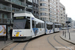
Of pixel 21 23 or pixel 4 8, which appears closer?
pixel 21 23

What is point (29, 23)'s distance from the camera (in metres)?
12.8

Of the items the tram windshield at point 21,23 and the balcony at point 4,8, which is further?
the balcony at point 4,8

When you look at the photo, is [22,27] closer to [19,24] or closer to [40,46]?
[19,24]

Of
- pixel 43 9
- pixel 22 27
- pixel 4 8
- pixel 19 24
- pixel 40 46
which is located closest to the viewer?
pixel 40 46

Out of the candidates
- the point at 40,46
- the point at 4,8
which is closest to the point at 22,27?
the point at 40,46

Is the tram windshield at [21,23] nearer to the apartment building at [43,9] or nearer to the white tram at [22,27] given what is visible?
the white tram at [22,27]

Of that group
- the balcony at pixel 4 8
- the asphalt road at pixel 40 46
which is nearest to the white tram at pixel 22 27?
the asphalt road at pixel 40 46

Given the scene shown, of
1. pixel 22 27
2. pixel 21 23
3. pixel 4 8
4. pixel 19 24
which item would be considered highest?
pixel 4 8

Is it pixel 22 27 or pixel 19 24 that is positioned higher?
pixel 19 24

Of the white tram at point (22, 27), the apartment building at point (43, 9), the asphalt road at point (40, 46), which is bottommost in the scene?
the asphalt road at point (40, 46)

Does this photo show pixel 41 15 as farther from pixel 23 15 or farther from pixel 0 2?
pixel 23 15

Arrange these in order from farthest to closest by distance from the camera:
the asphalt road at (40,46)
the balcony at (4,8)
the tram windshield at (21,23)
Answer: the balcony at (4,8), the tram windshield at (21,23), the asphalt road at (40,46)

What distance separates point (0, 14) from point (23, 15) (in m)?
16.3

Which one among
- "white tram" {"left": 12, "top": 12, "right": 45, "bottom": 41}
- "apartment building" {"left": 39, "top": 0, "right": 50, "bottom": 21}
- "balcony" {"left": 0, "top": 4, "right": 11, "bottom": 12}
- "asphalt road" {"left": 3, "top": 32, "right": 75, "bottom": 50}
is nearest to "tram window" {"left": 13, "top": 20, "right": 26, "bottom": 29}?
"white tram" {"left": 12, "top": 12, "right": 45, "bottom": 41}
